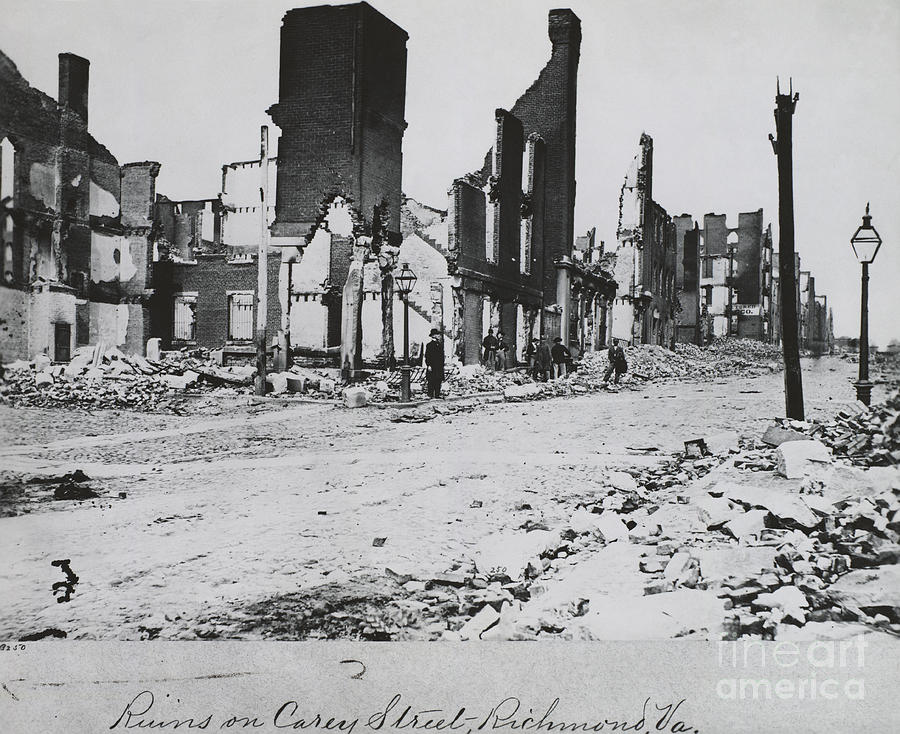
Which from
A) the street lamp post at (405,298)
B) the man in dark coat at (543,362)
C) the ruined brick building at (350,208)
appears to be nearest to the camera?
the ruined brick building at (350,208)

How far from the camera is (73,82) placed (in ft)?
A: 10.4

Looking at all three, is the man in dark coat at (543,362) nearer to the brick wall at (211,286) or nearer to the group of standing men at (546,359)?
the group of standing men at (546,359)

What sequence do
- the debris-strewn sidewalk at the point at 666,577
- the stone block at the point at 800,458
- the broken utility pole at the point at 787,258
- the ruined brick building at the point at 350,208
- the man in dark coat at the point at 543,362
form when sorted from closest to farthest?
the debris-strewn sidewalk at the point at 666,577 → the stone block at the point at 800,458 → the broken utility pole at the point at 787,258 → the ruined brick building at the point at 350,208 → the man in dark coat at the point at 543,362

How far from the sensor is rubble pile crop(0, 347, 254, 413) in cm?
297

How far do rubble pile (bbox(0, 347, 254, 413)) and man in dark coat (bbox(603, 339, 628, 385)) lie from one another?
6.20 ft

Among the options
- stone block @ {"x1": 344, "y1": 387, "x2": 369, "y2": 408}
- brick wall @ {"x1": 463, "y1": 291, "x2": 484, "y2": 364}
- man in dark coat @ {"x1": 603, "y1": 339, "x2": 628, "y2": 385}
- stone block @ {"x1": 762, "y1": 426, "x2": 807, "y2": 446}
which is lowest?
stone block @ {"x1": 762, "y1": 426, "x2": 807, "y2": 446}

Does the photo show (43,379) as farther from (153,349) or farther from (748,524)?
(748,524)

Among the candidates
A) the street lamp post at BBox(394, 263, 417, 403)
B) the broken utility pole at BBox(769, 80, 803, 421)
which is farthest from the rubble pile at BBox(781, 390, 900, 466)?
the street lamp post at BBox(394, 263, 417, 403)

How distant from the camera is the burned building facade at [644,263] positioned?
129 inches

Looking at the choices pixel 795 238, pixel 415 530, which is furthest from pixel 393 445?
pixel 795 238

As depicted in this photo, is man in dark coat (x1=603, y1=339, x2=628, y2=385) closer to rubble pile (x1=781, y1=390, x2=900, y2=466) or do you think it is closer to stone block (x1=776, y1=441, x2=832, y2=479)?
stone block (x1=776, y1=441, x2=832, y2=479)

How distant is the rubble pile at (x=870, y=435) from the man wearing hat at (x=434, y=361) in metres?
1.91

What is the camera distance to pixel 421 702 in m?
2.64

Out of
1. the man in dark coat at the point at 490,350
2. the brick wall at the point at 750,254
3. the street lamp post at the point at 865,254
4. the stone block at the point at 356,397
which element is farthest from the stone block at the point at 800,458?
the stone block at the point at 356,397
